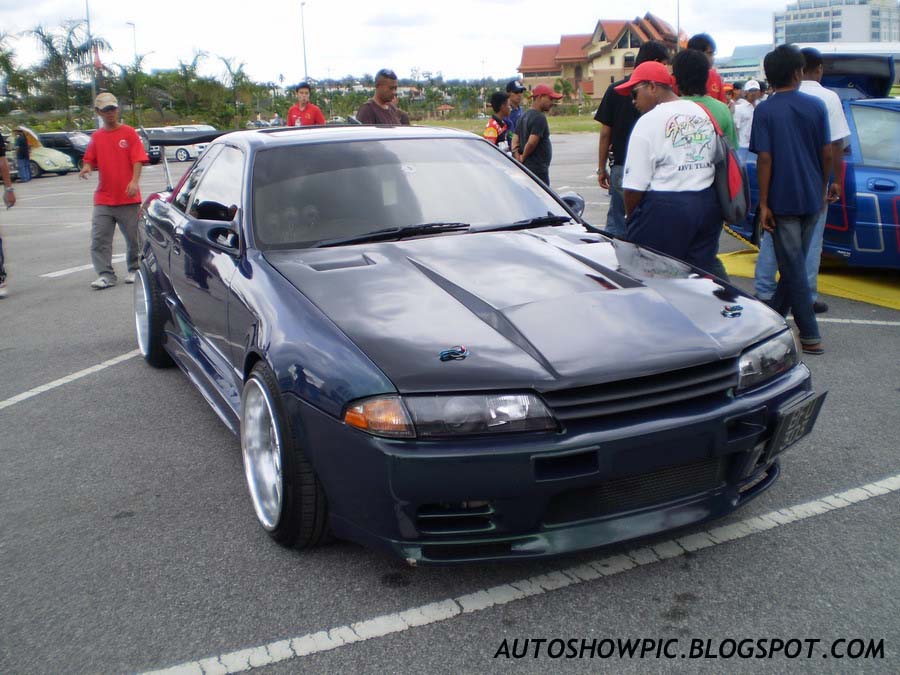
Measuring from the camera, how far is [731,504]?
2.77 m

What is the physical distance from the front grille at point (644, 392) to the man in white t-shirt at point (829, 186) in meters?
3.15

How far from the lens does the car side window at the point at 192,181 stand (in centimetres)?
476

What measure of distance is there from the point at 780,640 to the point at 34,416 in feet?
13.0

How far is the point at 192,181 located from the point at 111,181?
13.6 feet

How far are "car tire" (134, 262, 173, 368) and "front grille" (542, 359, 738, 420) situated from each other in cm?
326

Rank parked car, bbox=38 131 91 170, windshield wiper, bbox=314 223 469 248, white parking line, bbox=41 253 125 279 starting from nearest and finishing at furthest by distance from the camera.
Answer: windshield wiper, bbox=314 223 469 248 < white parking line, bbox=41 253 125 279 < parked car, bbox=38 131 91 170

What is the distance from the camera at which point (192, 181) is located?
193 inches

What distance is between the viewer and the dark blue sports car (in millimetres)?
2457

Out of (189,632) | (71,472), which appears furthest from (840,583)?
(71,472)

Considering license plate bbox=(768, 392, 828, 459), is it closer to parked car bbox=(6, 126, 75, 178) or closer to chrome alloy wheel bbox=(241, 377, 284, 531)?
chrome alloy wheel bbox=(241, 377, 284, 531)

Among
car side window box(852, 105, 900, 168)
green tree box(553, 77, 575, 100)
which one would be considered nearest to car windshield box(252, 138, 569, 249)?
car side window box(852, 105, 900, 168)

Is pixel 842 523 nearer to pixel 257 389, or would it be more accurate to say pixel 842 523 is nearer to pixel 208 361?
pixel 257 389

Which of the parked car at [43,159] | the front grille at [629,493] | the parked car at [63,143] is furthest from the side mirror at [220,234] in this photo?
the parked car at [63,143]

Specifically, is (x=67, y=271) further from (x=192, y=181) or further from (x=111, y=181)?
(x=192, y=181)
